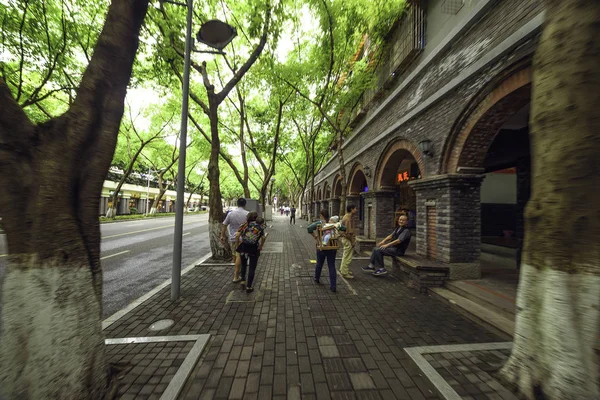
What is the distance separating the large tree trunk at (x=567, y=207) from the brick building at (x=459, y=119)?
2.66 metres

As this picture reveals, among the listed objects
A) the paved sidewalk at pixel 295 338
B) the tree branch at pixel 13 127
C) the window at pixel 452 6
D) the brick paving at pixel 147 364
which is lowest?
the brick paving at pixel 147 364

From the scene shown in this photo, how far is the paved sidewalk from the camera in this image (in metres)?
2.32

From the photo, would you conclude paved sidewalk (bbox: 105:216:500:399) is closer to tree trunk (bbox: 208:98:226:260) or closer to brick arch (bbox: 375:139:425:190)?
tree trunk (bbox: 208:98:226:260)

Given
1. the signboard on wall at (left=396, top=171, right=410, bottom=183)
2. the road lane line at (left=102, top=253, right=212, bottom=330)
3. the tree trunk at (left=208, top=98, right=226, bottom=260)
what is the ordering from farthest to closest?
the signboard on wall at (left=396, top=171, right=410, bottom=183) → the tree trunk at (left=208, top=98, right=226, bottom=260) → the road lane line at (left=102, top=253, right=212, bottom=330)

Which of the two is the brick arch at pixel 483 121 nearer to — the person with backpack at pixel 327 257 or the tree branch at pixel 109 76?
the person with backpack at pixel 327 257

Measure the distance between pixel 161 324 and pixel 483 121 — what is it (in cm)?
680

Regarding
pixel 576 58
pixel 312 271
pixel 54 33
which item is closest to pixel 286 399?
pixel 576 58

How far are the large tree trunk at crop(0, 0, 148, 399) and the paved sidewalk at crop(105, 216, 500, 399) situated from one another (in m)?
0.68

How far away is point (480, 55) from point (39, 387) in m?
7.64

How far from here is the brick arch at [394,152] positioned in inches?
249

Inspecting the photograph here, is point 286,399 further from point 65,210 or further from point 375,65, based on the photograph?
point 375,65

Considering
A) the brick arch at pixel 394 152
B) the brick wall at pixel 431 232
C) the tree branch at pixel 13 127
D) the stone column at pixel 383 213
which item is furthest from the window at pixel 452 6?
the tree branch at pixel 13 127

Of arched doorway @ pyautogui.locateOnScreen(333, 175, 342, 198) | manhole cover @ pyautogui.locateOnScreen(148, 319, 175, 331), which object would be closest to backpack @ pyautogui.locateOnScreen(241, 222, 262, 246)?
manhole cover @ pyautogui.locateOnScreen(148, 319, 175, 331)

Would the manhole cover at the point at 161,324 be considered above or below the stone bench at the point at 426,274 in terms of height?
below
